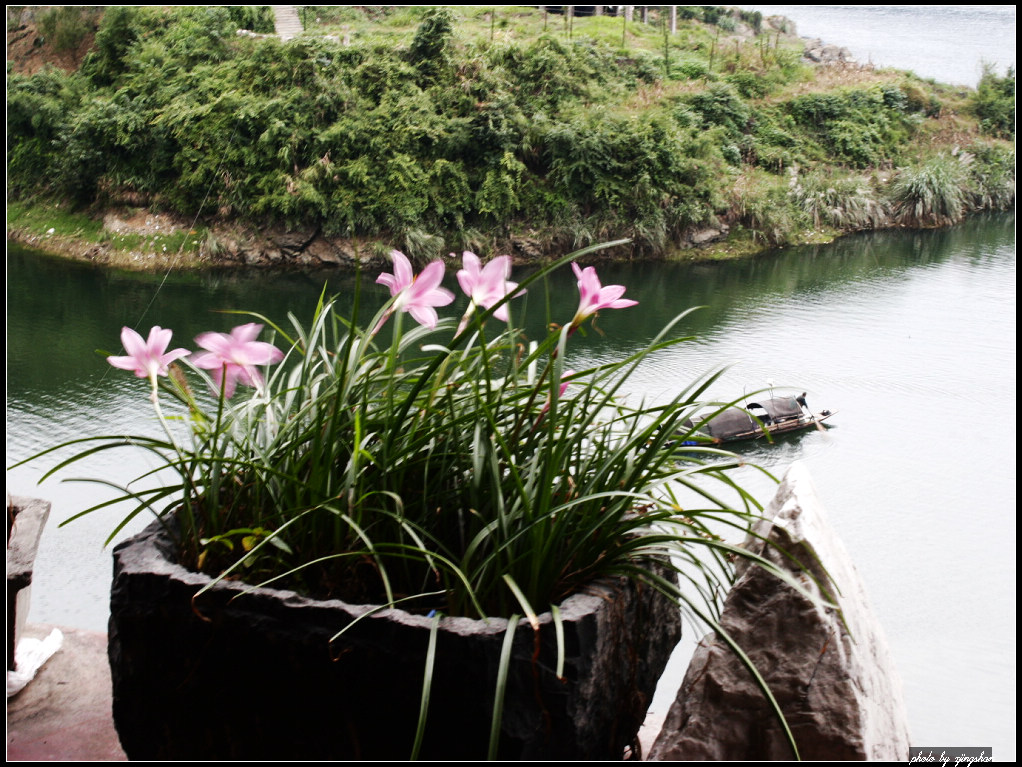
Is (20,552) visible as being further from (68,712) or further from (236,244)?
(236,244)

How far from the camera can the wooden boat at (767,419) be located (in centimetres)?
135

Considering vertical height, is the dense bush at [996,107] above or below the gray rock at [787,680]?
above

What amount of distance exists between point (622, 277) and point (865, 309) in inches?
20.4

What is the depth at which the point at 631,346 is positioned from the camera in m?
1.64

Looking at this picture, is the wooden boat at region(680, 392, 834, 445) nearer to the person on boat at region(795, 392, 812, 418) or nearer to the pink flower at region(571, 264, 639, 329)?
the person on boat at region(795, 392, 812, 418)

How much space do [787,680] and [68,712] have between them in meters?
0.89

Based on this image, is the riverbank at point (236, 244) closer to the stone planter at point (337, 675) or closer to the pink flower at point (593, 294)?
the pink flower at point (593, 294)

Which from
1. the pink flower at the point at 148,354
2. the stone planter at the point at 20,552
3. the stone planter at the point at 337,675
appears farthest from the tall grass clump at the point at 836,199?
the stone planter at the point at 20,552

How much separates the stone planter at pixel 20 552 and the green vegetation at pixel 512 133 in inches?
33.8

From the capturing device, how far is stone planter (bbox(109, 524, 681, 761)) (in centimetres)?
62

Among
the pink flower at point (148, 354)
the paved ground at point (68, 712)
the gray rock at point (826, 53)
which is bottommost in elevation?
the paved ground at point (68, 712)

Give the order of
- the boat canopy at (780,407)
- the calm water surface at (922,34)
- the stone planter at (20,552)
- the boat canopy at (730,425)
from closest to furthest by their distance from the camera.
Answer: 1. the stone planter at (20,552)
2. the boat canopy at (730,425)
3. the boat canopy at (780,407)
4. the calm water surface at (922,34)

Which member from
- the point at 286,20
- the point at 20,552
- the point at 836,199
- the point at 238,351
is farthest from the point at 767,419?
the point at 286,20

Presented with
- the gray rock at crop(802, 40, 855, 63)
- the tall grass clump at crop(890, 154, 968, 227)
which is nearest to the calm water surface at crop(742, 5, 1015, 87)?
the gray rock at crop(802, 40, 855, 63)
